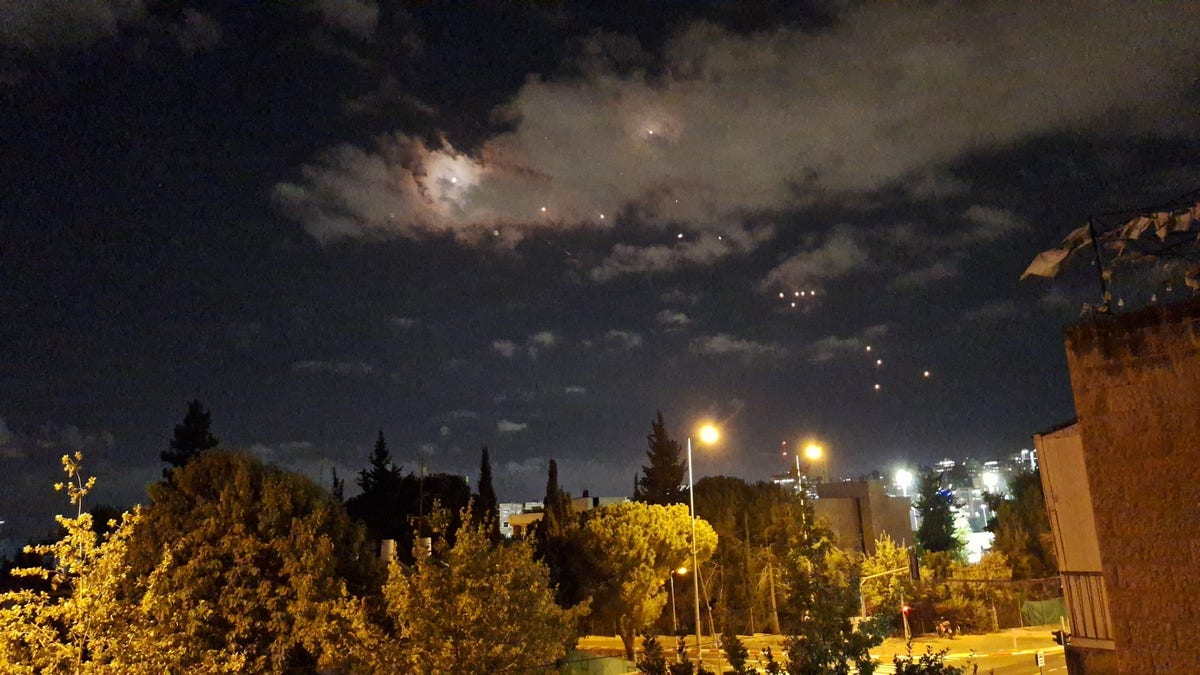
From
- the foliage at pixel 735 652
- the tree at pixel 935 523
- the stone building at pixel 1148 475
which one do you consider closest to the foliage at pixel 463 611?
the foliage at pixel 735 652

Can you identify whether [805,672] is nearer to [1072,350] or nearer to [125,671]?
[1072,350]

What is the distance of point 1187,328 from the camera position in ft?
32.0

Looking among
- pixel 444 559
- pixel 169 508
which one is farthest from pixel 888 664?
pixel 169 508

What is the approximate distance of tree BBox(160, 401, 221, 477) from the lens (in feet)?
204

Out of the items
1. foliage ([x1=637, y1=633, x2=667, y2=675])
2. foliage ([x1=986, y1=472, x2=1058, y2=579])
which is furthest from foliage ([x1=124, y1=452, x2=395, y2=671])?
foliage ([x1=986, y1=472, x2=1058, y2=579])

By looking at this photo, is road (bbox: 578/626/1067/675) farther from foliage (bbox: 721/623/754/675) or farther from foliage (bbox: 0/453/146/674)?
foliage (bbox: 0/453/146/674)

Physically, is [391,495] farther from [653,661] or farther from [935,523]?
[653,661]

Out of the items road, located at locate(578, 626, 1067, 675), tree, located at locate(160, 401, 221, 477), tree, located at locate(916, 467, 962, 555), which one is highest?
tree, located at locate(160, 401, 221, 477)

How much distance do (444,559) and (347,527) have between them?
10.0 m

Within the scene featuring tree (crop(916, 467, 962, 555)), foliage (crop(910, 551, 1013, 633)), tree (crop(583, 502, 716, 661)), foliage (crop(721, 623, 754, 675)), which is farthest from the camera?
tree (crop(916, 467, 962, 555))

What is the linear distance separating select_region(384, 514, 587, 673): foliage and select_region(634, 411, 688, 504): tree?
7157 cm

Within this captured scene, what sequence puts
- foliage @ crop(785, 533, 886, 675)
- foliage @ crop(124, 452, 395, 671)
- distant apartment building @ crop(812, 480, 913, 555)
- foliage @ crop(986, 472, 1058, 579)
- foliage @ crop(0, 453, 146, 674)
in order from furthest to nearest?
distant apartment building @ crop(812, 480, 913, 555), foliage @ crop(986, 472, 1058, 579), foliage @ crop(124, 452, 395, 671), foliage @ crop(0, 453, 146, 674), foliage @ crop(785, 533, 886, 675)

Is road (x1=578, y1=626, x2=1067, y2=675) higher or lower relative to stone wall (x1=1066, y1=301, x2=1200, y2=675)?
lower

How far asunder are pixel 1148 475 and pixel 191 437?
6620 cm
